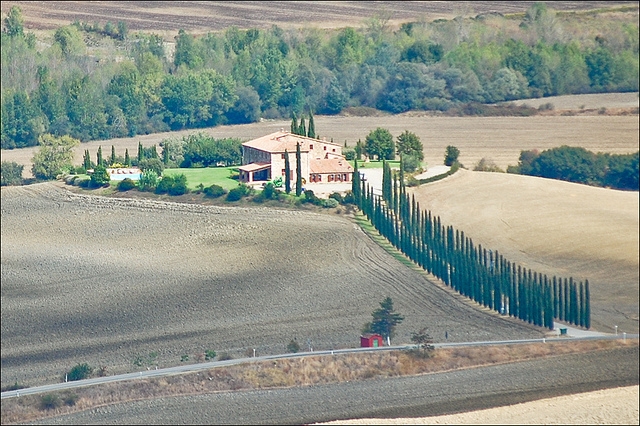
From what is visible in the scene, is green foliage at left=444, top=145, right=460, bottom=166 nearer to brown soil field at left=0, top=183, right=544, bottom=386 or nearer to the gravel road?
brown soil field at left=0, top=183, right=544, bottom=386

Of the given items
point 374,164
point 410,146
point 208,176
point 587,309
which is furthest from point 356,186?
point 587,309

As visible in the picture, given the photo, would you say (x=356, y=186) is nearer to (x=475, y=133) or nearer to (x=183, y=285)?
(x=183, y=285)

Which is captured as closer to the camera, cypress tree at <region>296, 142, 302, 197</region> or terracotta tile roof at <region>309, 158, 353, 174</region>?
cypress tree at <region>296, 142, 302, 197</region>

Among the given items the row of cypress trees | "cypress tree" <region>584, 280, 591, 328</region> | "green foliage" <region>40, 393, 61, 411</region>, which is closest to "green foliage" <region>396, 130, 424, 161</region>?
the row of cypress trees

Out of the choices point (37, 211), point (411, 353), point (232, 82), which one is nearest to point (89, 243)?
point (37, 211)

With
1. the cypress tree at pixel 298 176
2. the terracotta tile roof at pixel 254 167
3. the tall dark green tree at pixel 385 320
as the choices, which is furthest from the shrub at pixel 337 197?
the tall dark green tree at pixel 385 320

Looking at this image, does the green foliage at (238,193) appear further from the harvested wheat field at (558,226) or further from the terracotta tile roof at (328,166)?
the harvested wheat field at (558,226)
